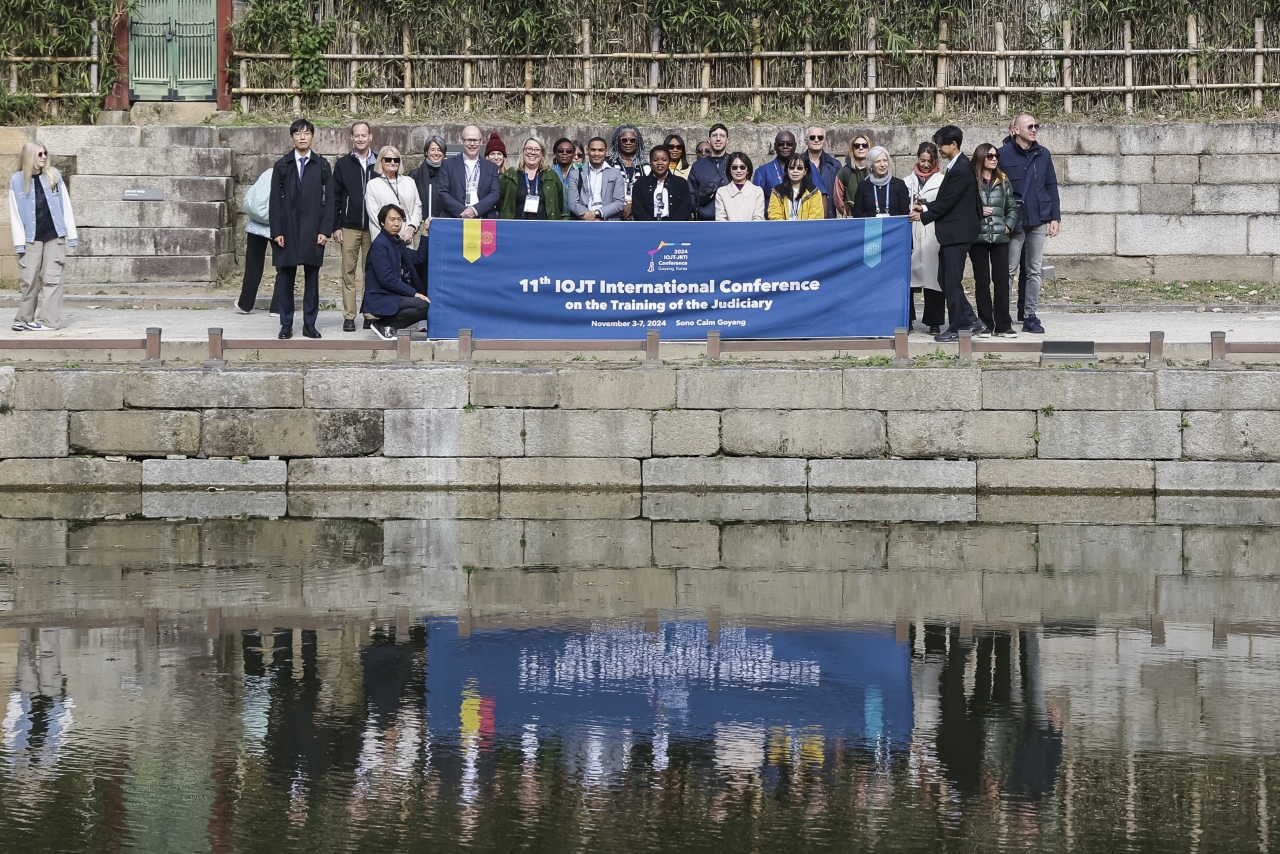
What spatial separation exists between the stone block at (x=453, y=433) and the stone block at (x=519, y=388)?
9cm

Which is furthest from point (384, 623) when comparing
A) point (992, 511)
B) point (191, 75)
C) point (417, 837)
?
point (191, 75)

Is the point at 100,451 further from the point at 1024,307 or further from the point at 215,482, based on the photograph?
the point at 1024,307

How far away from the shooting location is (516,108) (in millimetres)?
20719

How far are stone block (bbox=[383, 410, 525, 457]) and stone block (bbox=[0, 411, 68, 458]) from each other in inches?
94.4

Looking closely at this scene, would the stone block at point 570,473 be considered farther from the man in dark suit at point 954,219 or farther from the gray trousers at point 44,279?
the gray trousers at point 44,279

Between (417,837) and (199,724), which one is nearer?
(417,837)

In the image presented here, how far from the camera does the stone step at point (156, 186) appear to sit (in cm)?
1809

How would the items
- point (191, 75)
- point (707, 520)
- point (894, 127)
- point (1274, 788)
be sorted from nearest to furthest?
1. point (1274, 788)
2. point (707, 520)
3. point (894, 127)
4. point (191, 75)

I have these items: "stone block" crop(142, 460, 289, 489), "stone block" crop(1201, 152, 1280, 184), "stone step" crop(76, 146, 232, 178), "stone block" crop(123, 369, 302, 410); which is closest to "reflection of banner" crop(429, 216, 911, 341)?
"stone block" crop(123, 369, 302, 410)

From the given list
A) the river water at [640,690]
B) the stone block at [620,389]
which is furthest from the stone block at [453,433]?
the river water at [640,690]

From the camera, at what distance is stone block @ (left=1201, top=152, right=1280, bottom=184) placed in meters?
18.6

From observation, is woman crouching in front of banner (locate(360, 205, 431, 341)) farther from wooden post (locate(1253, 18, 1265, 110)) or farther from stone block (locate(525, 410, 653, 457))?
wooden post (locate(1253, 18, 1265, 110))

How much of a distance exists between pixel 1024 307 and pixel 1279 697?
297 inches

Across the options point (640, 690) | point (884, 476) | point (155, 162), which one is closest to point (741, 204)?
point (884, 476)
